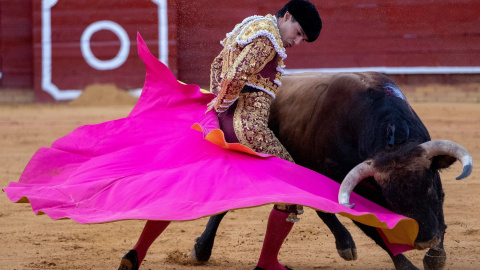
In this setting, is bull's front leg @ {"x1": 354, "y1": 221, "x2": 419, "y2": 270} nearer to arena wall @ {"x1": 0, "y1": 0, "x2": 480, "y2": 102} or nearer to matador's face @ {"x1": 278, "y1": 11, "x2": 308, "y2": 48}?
matador's face @ {"x1": 278, "y1": 11, "x2": 308, "y2": 48}

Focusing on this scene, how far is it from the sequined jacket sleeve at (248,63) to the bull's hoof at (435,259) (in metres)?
0.96

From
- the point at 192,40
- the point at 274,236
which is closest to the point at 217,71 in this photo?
the point at 274,236

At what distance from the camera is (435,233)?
2.31 metres

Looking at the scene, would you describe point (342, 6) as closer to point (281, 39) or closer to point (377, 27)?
point (377, 27)

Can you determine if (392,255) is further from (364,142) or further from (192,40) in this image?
(192,40)

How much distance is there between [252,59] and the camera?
8.29 feet

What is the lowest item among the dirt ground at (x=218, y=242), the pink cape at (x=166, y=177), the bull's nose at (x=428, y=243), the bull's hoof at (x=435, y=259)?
the dirt ground at (x=218, y=242)

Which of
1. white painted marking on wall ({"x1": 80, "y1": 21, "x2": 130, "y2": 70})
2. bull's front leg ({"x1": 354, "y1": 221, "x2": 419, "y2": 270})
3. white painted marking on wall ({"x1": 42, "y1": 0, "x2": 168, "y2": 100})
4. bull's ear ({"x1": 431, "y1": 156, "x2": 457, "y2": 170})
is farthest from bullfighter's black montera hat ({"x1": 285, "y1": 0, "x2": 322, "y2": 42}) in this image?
white painted marking on wall ({"x1": 80, "y1": 21, "x2": 130, "y2": 70})

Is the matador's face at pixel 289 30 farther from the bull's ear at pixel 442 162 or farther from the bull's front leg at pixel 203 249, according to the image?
the bull's front leg at pixel 203 249

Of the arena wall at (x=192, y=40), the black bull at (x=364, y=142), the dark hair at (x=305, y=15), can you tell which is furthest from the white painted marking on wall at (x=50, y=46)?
the dark hair at (x=305, y=15)

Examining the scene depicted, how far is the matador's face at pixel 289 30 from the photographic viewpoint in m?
2.61

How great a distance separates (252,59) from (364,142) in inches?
20.2

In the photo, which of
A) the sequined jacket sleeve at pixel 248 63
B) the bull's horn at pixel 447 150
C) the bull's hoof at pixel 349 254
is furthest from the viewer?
the bull's hoof at pixel 349 254

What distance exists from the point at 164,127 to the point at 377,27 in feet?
20.3
